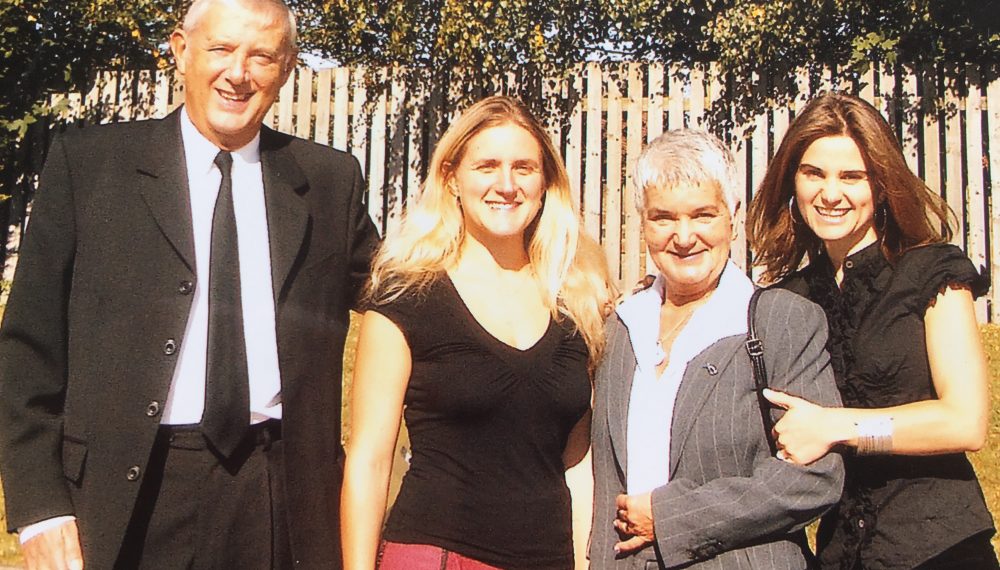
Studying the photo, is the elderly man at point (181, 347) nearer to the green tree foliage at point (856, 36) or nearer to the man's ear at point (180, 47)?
the man's ear at point (180, 47)

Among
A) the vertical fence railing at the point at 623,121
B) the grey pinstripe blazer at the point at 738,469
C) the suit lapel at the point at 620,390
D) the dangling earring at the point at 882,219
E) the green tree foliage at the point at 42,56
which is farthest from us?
the green tree foliage at the point at 42,56

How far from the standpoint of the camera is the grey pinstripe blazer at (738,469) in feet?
6.89

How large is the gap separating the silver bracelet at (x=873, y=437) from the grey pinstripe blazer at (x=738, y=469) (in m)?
0.07

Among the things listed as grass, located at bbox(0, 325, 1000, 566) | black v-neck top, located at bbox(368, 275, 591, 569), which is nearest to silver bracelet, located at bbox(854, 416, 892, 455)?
black v-neck top, located at bbox(368, 275, 591, 569)

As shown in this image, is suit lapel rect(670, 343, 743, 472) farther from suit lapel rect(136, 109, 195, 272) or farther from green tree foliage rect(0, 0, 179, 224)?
green tree foliage rect(0, 0, 179, 224)

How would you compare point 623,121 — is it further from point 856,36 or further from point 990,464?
point 990,464

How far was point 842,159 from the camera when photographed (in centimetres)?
243

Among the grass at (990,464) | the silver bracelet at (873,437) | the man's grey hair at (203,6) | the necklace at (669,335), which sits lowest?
the grass at (990,464)

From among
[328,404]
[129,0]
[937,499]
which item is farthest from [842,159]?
[129,0]

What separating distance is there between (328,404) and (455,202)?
73cm

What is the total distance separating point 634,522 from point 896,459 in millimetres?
655

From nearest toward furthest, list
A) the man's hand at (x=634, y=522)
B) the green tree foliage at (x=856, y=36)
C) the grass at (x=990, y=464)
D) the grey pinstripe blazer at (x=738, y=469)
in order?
1. the grey pinstripe blazer at (x=738, y=469)
2. the man's hand at (x=634, y=522)
3. the grass at (x=990, y=464)
4. the green tree foliage at (x=856, y=36)

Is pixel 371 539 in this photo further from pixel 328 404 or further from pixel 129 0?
pixel 129 0

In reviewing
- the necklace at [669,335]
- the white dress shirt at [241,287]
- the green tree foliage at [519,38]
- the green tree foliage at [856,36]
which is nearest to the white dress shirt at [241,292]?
the white dress shirt at [241,287]
